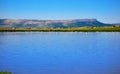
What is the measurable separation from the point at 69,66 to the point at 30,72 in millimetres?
3579

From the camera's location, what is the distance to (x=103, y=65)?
2159cm

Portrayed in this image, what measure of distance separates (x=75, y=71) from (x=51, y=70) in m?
1.70

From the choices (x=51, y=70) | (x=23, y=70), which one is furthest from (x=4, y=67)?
(x=51, y=70)

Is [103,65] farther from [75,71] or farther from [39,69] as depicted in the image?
[39,69]

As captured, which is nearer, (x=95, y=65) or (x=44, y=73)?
(x=44, y=73)

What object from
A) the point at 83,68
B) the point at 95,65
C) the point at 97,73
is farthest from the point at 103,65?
the point at 97,73

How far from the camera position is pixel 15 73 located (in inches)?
717

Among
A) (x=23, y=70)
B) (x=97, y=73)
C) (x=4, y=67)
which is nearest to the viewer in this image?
(x=97, y=73)

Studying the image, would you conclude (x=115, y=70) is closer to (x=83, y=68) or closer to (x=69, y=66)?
(x=83, y=68)

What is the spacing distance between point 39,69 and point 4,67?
110 inches

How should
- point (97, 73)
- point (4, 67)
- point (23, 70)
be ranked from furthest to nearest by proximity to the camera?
point (4, 67)
point (23, 70)
point (97, 73)

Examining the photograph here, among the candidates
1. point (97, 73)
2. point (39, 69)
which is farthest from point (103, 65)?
point (39, 69)

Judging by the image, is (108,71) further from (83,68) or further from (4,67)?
(4,67)

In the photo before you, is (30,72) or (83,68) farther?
(83,68)
